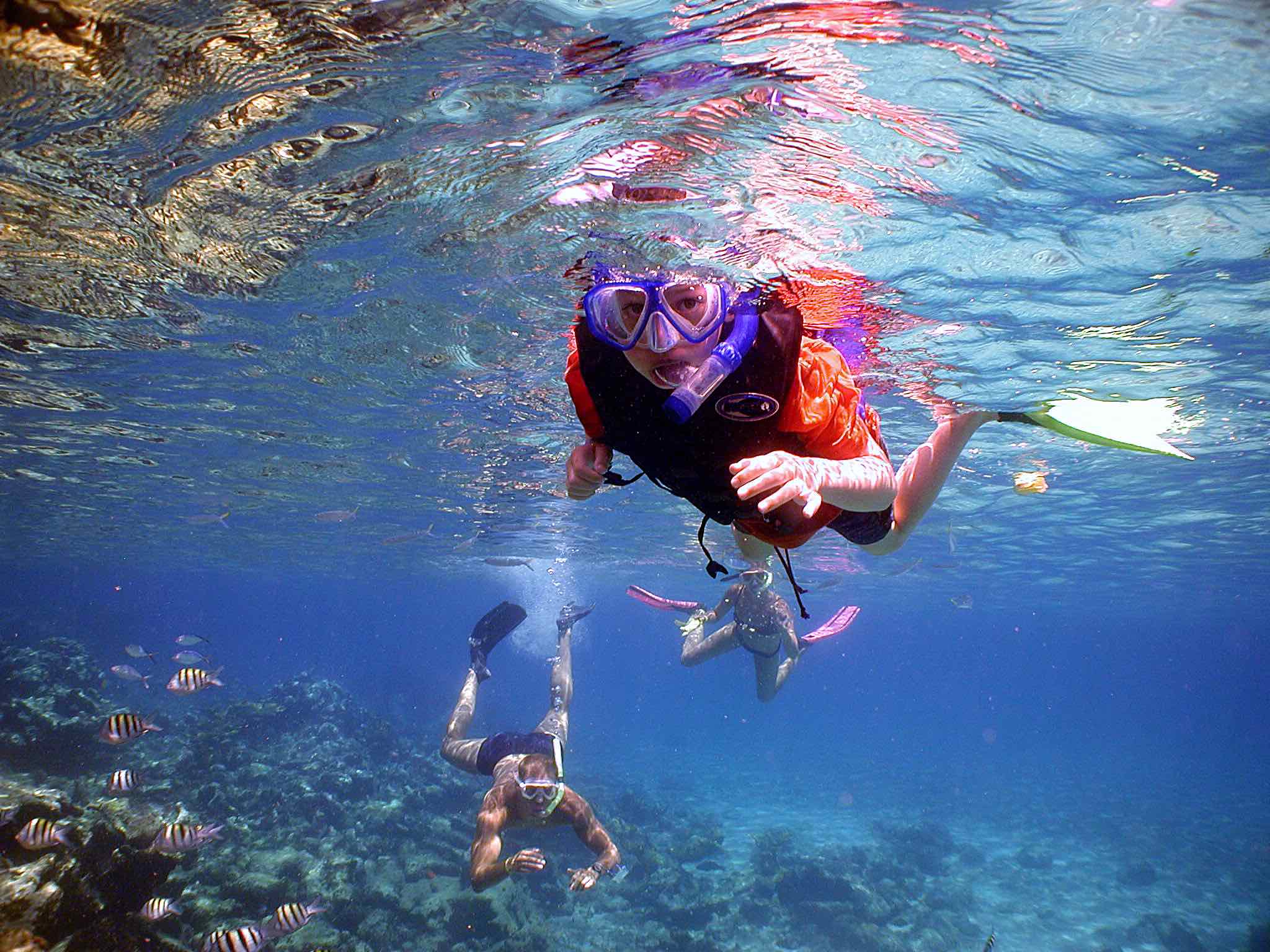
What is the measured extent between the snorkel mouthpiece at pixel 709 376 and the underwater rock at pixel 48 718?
23.7 meters

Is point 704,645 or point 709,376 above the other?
A: point 709,376

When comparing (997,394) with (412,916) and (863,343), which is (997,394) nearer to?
(863,343)

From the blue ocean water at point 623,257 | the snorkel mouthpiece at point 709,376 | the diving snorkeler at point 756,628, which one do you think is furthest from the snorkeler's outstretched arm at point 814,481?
the diving snorkeler at point 756,628

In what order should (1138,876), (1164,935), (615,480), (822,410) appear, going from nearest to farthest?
(822,410), (615,480), (1164,935), (1138,876)

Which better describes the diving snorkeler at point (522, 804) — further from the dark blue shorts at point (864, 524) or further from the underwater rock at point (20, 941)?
the dark blue shorts at point (864, 524)

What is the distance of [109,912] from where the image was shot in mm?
8531

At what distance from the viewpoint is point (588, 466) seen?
4.47 m

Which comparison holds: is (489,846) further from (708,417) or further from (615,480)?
(708,417)

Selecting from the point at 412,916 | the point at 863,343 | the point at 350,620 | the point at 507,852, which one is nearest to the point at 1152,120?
the point at 863,343

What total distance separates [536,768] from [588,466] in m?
7.99

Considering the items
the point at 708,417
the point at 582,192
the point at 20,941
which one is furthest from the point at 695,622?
the point at 708,417

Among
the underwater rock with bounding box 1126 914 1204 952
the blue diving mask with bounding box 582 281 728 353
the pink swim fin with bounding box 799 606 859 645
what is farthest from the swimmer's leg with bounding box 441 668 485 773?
the underwater rock with bounding box 1126 914 1204 952

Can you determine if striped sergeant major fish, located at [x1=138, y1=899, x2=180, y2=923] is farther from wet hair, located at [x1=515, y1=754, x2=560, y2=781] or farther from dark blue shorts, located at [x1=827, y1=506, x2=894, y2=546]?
dark blue shorts, located at [x1=827, y1=506, x2=894, y2=546]

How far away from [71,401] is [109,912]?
41.9ft
